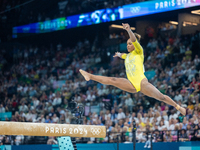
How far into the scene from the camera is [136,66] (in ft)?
20.7

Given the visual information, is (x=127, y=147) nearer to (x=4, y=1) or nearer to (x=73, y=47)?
(x=73, y=47)

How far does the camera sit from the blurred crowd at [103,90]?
11438mm

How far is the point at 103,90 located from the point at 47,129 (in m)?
9.21

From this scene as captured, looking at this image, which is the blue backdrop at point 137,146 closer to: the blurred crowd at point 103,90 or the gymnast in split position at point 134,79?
the blurred crowd at point 103,90

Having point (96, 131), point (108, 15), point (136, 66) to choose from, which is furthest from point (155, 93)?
point (108, 15)

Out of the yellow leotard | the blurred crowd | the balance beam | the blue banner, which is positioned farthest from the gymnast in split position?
the blue banner

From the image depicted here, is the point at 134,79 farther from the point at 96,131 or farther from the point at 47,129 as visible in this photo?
the point at 47,129

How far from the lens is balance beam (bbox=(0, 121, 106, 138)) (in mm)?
5316

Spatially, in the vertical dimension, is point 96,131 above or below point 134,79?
below

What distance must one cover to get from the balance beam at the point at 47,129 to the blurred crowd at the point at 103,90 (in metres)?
4.29

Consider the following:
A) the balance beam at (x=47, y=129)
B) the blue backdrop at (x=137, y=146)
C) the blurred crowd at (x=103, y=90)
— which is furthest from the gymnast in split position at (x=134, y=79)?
the blurred crowd at (x=103, y=90)

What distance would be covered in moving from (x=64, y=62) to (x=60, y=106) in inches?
193

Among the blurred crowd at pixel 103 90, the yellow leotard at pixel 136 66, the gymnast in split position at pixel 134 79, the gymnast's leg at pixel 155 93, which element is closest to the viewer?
the gymnast's leg at pixel 155 93

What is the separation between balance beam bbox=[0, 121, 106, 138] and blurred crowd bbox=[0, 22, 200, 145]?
4292mm
